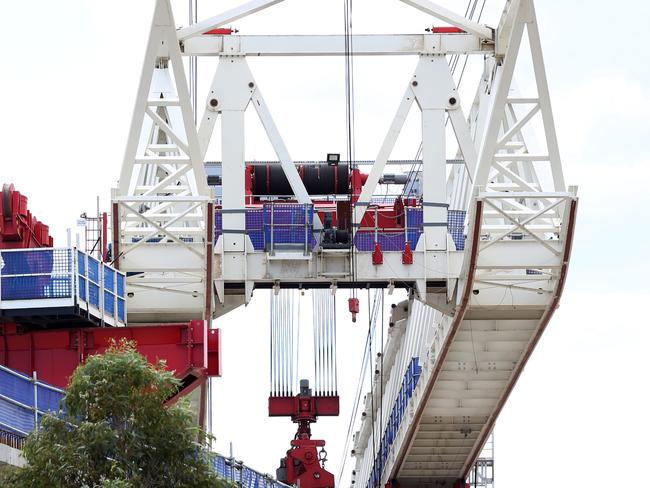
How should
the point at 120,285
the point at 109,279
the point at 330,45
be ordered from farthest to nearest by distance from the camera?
1. the point at 330,45
2. the point at 120,285
3. the point at 109,279

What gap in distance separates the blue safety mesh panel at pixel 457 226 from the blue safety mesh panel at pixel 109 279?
12.9 metres

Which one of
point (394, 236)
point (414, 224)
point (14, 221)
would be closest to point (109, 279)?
point (14, 221)

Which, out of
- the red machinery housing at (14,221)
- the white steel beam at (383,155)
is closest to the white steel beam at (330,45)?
the white steel beam at (383,155)

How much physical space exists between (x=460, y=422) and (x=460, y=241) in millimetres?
7252

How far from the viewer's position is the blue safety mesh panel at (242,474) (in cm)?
4333

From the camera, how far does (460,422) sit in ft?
211

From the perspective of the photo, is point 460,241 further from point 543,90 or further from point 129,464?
point 129,464

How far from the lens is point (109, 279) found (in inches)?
1976

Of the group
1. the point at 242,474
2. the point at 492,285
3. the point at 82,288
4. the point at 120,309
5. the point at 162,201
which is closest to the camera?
the point at 242,474

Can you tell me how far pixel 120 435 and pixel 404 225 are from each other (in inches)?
1150

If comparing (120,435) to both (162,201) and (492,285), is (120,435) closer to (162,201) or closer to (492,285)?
(162,201)

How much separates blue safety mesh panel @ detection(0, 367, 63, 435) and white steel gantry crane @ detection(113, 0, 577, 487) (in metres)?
18.5

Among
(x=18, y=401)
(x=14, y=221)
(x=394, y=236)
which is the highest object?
(x=394, y=236)

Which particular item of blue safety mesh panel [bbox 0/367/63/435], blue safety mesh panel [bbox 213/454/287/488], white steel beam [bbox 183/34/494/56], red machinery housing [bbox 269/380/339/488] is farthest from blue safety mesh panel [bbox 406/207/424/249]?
blue safety mesh panel [bbox 0/367/63/435]
